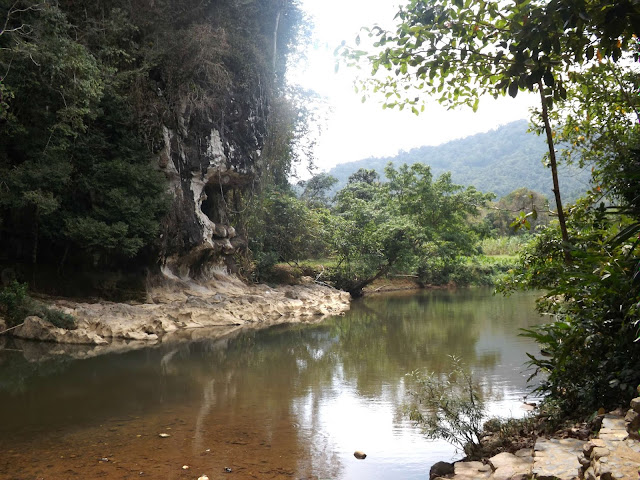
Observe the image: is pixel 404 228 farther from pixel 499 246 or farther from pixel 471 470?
pixel 499 246

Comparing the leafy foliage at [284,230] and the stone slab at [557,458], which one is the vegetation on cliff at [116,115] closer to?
the leafy foliage at [284,230]

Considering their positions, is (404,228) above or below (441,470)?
above

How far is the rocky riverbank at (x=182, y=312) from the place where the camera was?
10.4 m

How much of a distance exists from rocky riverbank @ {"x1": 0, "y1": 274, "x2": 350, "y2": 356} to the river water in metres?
1.26

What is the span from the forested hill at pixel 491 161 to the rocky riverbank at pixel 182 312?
166ft

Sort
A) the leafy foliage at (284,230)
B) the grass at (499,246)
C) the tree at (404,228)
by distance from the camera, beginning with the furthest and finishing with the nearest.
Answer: the grass at (499,246) → the tree at (404,228) → the leafy foliage at (284,230)

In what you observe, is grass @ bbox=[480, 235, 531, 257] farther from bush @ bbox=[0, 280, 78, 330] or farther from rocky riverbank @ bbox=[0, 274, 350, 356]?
bush @ bbox=[0, 280, 78, 330]

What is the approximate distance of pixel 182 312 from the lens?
13.2 m

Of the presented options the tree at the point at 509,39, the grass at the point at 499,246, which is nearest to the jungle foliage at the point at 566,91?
the tree at the point at 509,39

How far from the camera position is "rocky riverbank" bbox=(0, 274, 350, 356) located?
10375 mm

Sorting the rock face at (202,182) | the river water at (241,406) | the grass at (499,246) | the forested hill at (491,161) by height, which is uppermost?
the forested hill at (491,161)

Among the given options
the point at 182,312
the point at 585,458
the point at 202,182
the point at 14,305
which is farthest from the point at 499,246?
the point at 585,458

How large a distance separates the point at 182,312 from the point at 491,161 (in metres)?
83.3

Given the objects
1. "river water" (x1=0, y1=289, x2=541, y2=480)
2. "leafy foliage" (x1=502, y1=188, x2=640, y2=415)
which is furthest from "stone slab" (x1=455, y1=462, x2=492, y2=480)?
"leafy foliage" (x1=502, y1=188, x2=640, y2=415)
